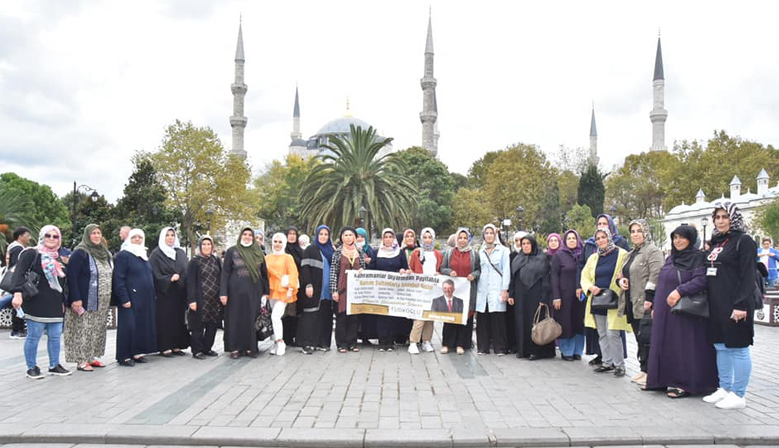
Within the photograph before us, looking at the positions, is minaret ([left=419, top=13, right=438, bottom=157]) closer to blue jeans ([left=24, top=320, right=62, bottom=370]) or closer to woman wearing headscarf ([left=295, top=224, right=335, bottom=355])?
woman wearing headscarf ([left=295, top=224, right=335, bottom=355])

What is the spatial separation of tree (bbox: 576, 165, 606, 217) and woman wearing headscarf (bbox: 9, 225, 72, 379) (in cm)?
5073

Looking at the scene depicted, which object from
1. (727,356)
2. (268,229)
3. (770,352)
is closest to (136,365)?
(727,356)

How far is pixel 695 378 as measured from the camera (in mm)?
5629

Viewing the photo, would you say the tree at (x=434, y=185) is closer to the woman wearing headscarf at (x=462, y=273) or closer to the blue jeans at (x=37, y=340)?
the woman wearing headscarf at (x=462, y=273)

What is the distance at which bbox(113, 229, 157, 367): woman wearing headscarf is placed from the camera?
7355 millimetres

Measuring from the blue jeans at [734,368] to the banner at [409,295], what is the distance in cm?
349

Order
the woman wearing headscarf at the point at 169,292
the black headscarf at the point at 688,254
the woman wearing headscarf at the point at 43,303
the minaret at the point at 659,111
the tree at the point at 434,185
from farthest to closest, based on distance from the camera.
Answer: the minaret at the point at 659,111
the tree at the point at 434,185
the woman wearing headscarf at the point at 169,292
the woman wearing headscarf at the point at 43,303
the black headscarf at the point at 688,254

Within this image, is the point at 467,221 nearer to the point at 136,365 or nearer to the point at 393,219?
the point at 393,219

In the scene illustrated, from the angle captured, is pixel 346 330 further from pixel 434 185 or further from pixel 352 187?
pixel 434 185

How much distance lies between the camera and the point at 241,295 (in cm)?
793

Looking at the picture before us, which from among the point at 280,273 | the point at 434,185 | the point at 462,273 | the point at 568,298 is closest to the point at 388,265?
the point at 462,273

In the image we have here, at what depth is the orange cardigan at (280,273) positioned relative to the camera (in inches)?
323

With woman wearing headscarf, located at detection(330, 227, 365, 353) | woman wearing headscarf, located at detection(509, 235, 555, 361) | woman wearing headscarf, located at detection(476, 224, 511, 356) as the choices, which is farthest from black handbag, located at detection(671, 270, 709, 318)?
woman wearing headscarf, located at detection(330, 227, 365, 353)

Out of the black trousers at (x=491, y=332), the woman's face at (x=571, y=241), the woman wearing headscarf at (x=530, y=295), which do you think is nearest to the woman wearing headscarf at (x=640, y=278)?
the woman's face at (x=571, y=241)
